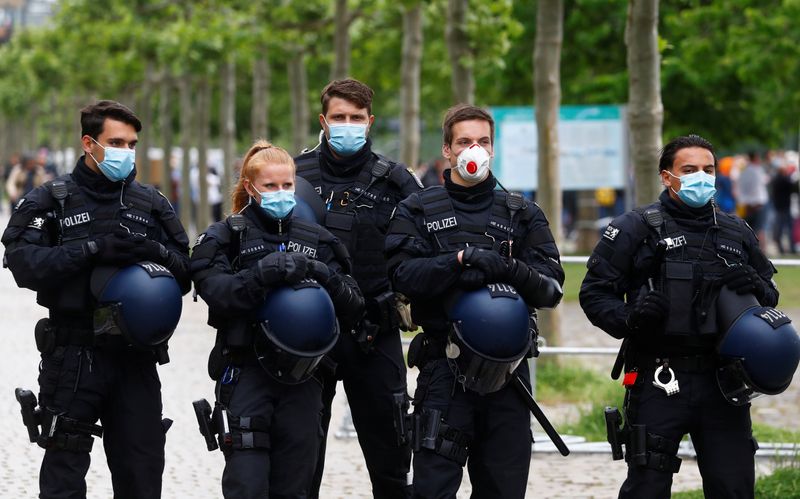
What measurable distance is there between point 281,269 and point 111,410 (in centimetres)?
112

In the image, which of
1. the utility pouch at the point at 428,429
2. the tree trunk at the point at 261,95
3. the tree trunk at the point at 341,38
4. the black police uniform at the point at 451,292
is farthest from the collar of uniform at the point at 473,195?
the tree trunk at the point at 261,95

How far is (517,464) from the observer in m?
6.69

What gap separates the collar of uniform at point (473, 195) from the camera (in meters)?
6.83

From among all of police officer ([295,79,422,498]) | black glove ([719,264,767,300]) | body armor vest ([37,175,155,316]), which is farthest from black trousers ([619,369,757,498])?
body armor vest ([37,175,155,316])

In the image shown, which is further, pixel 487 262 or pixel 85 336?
pixel 85 336

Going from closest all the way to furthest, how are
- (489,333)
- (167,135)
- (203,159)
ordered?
(489,333)
(203,159)
(167,135)

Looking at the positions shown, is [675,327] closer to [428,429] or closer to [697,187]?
[697,187]

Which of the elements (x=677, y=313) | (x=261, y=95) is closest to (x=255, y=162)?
(x=677, y=313)

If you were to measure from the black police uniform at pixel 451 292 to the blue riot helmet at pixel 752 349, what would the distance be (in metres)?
0.74

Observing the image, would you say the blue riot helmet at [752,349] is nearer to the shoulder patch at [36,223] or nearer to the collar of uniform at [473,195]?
the collar of uniform at [473,195]

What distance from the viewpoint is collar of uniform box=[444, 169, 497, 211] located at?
6828mm

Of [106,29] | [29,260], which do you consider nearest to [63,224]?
[29,260]

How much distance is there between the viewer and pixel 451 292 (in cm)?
665

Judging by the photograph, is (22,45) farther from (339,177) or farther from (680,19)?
(339,177)
